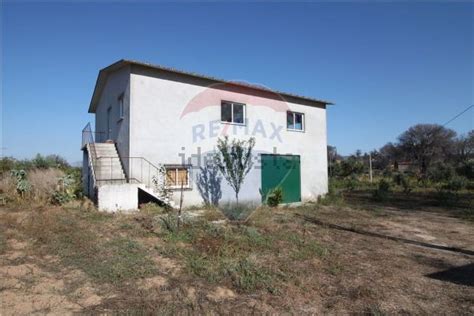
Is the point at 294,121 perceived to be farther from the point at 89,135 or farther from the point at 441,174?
the point at 441,174

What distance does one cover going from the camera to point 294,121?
17.0 m

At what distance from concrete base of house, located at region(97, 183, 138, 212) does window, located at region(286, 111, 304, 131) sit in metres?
8.81

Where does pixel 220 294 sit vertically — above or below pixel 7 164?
below

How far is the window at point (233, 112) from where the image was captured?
14453 mm

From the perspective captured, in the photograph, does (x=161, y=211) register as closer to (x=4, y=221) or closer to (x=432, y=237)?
(x=4, y=221)

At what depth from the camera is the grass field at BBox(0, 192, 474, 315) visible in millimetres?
4613

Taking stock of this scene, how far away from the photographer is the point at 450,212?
45.7 feet

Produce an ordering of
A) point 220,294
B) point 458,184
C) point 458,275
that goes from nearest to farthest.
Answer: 1. point 220,294
2. point 458,275
3. point 458,184

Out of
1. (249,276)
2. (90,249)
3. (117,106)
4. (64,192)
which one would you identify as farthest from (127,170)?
(249,276)

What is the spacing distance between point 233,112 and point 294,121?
3.98 meters

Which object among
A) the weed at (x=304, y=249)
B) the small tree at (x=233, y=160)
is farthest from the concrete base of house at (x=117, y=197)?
the weed at (x=304, y=249)

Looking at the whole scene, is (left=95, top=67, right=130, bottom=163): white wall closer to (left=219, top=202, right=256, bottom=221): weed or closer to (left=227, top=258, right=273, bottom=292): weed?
(left=219, top=202, right=256, bottom=221): weed

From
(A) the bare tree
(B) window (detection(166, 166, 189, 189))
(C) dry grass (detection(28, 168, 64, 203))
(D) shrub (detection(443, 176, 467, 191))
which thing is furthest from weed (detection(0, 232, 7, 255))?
(A) the bare tree

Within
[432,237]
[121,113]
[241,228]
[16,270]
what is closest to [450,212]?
[432,237]
